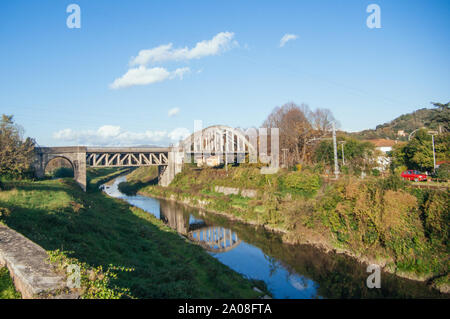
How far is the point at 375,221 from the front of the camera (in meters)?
17.6

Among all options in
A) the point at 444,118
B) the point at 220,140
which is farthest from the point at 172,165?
the point at 444,118

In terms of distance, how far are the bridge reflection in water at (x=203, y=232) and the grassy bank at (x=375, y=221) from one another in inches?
144

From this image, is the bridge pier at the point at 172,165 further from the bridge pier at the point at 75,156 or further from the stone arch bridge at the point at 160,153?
the bridge pier at the point at 75,156

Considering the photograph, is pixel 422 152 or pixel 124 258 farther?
pixel 422 152

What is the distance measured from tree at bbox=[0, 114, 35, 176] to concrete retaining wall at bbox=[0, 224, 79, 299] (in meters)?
23.3

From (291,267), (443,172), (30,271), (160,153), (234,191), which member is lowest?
(291,267)

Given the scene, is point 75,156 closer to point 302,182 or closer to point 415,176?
point 302,182

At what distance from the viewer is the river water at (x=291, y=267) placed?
14516 millimetres

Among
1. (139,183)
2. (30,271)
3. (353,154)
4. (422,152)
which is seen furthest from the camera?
(139,183)

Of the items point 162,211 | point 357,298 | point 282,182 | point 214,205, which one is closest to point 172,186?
point 162,211

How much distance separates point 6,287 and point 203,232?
2097cm

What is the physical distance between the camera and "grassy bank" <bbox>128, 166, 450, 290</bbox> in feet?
50.5

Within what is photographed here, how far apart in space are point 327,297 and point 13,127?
1474 inches

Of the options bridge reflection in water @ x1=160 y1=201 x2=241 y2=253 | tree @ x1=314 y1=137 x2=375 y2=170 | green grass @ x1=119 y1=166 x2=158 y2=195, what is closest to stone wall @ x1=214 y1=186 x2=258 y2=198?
bridge reflection in water @ x1=160 y1=201 x2=241 y2=253
